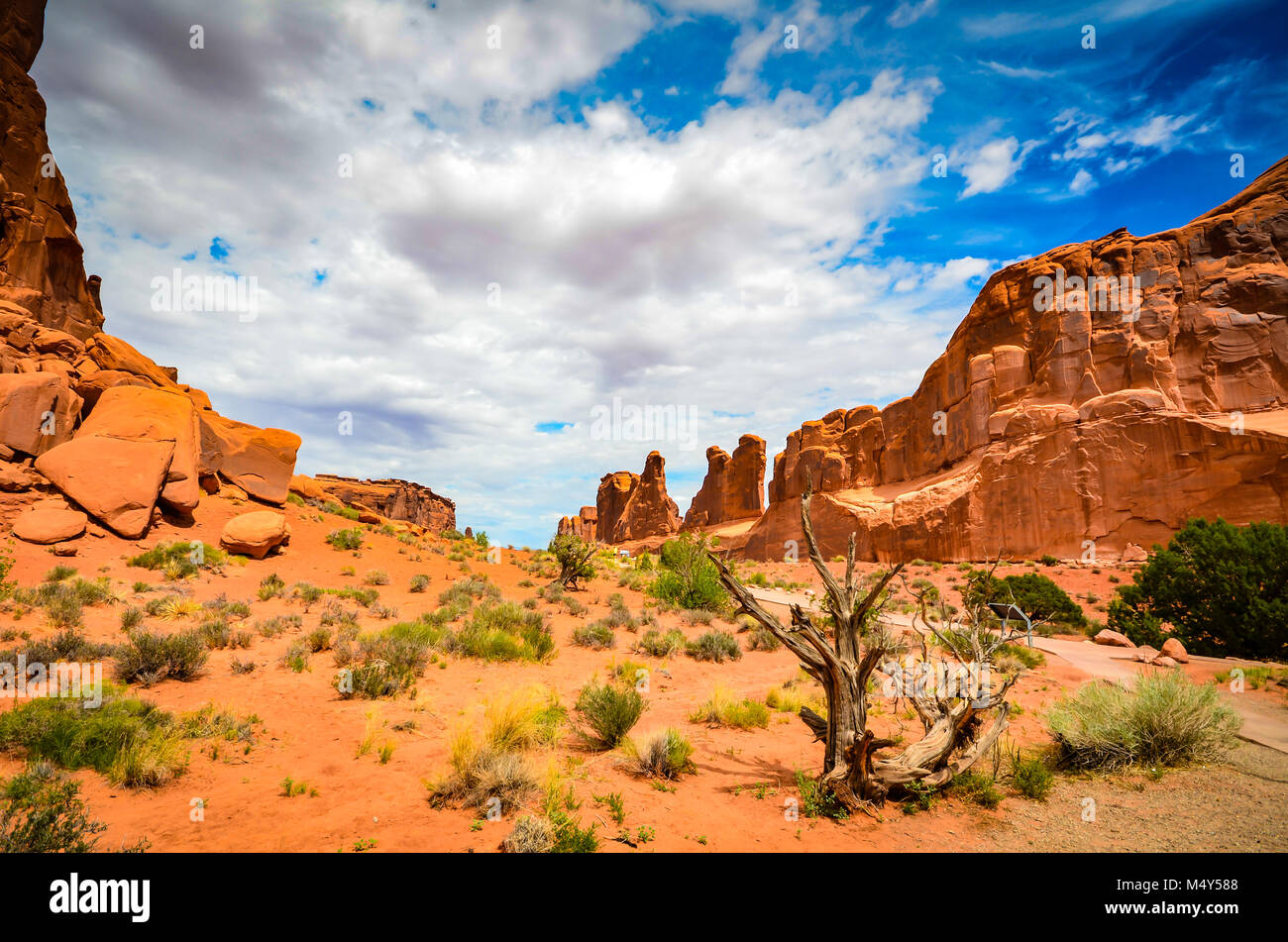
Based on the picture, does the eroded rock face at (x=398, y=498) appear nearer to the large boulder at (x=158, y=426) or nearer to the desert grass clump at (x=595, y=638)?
the large boulder at (x=158, y=426)

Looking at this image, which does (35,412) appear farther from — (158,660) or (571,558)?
(571,558)

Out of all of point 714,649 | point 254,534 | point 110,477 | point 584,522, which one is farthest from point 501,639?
point 584,522

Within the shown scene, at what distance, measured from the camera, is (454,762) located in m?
5.47

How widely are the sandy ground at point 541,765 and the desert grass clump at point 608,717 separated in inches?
14.3

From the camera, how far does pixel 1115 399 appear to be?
3491cm

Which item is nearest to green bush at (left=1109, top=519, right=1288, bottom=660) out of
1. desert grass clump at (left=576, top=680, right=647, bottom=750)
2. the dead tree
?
the dead tree

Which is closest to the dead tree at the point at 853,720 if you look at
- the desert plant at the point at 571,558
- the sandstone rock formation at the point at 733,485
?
the desert plant at the point at 571,558

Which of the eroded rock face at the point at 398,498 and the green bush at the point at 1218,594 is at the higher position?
the eroded rock face at the point at 398,498

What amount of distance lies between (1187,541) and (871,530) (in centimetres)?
3361

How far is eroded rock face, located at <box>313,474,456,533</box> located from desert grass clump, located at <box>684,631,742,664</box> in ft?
185

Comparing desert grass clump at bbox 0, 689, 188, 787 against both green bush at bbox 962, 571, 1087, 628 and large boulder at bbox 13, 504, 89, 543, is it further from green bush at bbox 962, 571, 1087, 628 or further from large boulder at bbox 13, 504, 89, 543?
green bush at bbox 962, 571, 1087, 628

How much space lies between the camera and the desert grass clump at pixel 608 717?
277 inches

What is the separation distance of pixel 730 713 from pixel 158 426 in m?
21.9
